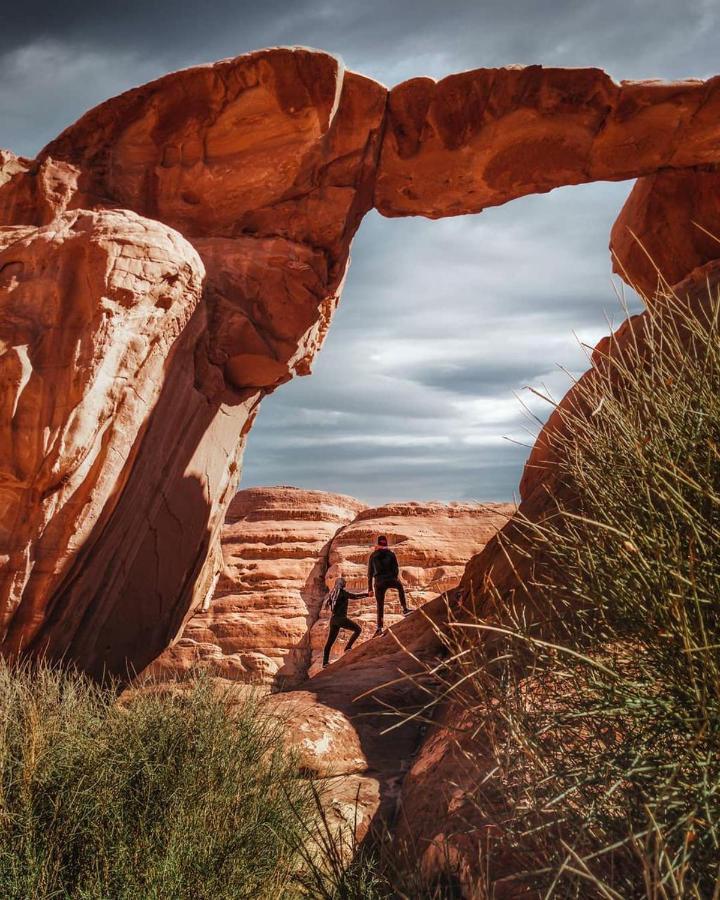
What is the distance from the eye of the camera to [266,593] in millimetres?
20500

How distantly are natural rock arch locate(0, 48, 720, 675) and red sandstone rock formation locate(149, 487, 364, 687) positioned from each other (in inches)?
292

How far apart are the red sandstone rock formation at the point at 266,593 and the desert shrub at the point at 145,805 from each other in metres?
11.7

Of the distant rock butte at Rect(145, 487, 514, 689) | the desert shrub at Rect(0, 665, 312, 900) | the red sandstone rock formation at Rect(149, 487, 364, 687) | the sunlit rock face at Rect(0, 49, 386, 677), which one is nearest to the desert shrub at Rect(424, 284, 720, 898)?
the desert shrub at Rect(0, 665, 312, 900)

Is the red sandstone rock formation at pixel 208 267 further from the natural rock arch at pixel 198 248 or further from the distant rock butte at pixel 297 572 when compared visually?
the distant rock butte at pixel 297 572

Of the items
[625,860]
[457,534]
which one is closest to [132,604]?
[625,860]

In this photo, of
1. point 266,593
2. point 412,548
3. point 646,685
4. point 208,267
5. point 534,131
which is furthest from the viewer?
point 266,593

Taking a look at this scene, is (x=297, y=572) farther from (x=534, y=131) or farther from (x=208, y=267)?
(x=534, y=131)

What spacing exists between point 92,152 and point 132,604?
630 centimetres

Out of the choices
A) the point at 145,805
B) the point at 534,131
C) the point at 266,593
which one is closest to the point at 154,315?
the point at 145,805

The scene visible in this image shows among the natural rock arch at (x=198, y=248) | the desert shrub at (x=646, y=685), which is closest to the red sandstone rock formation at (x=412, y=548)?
the natural rock arch at (x=198, y=248)

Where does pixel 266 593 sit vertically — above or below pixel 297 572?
below

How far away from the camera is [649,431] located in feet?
8.95

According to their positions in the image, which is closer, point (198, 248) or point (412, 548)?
point (198, 248)

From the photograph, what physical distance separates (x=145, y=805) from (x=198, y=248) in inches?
300
